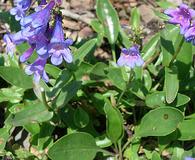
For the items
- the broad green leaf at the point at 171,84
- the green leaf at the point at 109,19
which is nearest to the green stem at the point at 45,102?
the broad green leaf at the point at 171,84

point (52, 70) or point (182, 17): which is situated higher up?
point (182, 17)

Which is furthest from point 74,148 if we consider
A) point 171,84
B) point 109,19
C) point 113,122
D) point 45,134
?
point 109,19

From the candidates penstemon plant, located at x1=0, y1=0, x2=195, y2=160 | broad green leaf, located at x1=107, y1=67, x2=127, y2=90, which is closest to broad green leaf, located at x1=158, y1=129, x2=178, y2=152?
penstemon plant, located at x1=0, y1=0, x2=195, y2=160

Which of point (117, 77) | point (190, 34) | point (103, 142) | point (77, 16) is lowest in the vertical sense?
point (103, 142)

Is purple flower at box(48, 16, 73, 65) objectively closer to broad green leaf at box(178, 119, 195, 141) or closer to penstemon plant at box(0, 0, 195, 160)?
penstemon plant at box(0, 0, 195, 160)

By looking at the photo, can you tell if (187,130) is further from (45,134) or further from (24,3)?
(24,3)

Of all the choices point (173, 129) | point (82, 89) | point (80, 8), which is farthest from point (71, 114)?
point (80, 8)

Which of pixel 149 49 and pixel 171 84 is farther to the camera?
pixel 149 49
